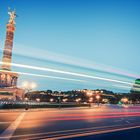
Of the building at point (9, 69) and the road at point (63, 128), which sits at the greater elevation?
the building at point (9, 69)

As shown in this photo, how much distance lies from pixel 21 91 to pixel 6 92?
9.11m

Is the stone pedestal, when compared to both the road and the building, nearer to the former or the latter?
the building

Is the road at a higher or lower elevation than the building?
lower

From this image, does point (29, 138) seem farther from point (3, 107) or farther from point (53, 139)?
point (3, 107)

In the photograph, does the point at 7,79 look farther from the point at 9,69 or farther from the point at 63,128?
the point at 63,128

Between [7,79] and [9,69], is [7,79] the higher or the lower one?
the lower one

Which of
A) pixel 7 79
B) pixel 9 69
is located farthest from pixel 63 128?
pixel 7 79

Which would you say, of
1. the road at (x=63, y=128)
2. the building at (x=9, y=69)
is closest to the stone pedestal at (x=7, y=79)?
the building at (x=9, y=69)

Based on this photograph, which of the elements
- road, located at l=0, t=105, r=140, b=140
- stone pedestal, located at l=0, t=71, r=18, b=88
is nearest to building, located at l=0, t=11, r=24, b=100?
stone pedestal, located at l=0, t=71, r=18, b=88

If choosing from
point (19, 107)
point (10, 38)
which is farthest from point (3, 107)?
point (10, 38)

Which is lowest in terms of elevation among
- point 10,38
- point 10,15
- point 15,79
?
point 15,79

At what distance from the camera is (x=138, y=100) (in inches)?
5157

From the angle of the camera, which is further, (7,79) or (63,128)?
(7,79)

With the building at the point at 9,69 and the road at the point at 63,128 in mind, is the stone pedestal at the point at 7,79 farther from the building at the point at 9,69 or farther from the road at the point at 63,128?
the road at the point at 63,128
